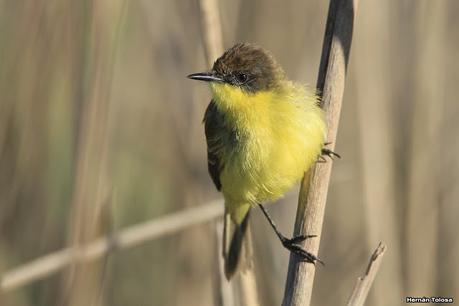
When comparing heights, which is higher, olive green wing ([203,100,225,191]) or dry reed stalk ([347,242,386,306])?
olive green wing ([203,100,225,191])

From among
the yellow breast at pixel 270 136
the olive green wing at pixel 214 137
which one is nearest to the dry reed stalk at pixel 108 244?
the olive green wing at pixel 214 137

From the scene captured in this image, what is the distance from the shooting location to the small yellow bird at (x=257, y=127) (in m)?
2.94

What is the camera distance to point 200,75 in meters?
3.06

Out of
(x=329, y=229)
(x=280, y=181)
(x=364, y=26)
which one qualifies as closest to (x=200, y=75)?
(x=280, y=181)

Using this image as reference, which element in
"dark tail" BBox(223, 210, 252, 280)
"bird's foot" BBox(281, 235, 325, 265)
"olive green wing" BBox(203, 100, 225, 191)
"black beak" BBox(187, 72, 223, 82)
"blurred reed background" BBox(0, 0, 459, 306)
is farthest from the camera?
"blurred reed background" BBox(0, 0, 459, 306)

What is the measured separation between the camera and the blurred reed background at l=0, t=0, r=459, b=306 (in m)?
Result: 3.59

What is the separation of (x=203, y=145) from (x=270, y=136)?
1.20 m

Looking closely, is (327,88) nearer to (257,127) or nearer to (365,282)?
(257,127)

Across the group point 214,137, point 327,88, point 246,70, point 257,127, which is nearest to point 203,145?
point 214,137

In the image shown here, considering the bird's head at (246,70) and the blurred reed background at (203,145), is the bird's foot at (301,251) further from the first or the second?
the blurred reed background at (203,145)

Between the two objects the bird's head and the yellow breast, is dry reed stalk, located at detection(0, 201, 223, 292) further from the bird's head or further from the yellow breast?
the bird's head

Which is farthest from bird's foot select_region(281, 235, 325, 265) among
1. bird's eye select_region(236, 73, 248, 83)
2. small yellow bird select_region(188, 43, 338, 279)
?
bird's eye select_region(236, 73, 248, 83)

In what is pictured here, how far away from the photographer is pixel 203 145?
4.12 meters

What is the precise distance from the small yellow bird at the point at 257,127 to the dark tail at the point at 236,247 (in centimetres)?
33
